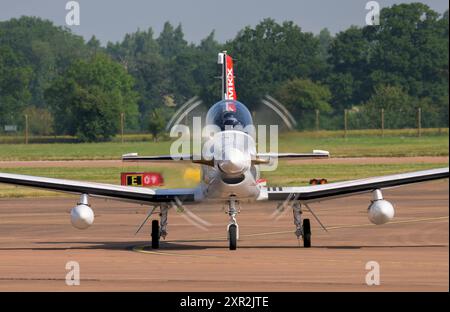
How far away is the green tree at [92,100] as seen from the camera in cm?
5281

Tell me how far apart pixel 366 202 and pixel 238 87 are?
8567 mm

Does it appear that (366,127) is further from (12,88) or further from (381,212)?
(381,212)

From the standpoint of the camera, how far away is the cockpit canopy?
20547 millimetres

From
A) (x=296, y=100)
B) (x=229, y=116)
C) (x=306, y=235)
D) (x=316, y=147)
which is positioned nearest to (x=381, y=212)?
(x=306, y=235)

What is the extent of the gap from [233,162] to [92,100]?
3263 cm

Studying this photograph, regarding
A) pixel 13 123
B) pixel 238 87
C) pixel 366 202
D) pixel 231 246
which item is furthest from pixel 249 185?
pixel 13 123

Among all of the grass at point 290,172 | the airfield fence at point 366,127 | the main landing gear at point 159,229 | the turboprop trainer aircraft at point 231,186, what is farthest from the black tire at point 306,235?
the airfield fence at point 366,127

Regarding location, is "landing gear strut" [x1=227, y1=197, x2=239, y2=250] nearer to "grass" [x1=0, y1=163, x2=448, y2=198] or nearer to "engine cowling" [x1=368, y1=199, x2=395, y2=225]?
"engine cowling" [x1=368, y1=199, x2=395, y2=225]

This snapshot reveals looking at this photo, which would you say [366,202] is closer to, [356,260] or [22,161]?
[356,260]

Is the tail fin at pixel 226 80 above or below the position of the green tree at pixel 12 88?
below

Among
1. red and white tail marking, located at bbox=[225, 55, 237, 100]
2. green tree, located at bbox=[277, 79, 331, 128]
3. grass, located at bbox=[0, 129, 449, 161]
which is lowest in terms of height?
red and white tail marking, located at bbox=[225, 55, 237, 100]

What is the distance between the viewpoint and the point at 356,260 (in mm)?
19344

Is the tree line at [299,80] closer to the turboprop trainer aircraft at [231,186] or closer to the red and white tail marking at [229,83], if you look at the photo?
the red and white tail marking at [229,83]

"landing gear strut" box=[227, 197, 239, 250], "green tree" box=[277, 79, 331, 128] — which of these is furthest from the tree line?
"landing gear strut" box=[227, 197, 239, 250]
